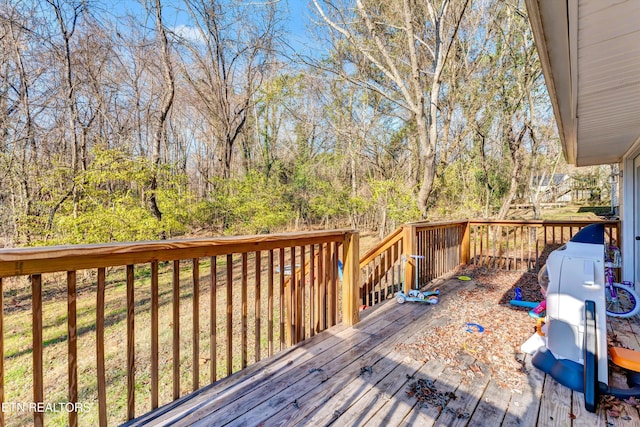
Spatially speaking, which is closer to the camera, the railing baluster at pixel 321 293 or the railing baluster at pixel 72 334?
the railing baluster at pixel 72 334

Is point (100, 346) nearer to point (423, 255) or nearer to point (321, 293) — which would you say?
point (321, 293)

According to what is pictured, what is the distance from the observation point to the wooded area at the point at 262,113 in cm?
552

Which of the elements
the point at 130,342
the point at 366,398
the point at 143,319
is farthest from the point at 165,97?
the point at 366,398

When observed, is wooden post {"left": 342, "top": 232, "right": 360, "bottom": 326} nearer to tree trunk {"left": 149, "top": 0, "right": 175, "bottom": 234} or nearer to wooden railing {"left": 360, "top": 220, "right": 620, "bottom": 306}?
wooden railing {"left": 360, "top": 220, "right": 620, "bottom": 306}

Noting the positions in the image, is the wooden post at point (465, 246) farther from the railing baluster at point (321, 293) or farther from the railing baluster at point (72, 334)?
the railing baluster at point (72, 334)

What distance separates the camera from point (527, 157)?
10094mm

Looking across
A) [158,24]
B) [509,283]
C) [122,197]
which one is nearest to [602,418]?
[509,283]

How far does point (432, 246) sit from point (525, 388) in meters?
2.87

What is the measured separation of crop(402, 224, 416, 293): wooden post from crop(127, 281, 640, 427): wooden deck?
1.65 m

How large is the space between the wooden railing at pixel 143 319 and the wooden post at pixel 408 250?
116cm

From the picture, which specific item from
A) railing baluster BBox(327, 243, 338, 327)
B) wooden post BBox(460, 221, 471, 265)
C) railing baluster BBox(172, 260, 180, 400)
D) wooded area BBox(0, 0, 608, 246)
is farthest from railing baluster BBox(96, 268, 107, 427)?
wooden post BBox(460, 221, 471, 265)

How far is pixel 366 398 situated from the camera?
1.79m

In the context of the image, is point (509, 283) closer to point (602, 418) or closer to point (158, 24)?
point (602, 418)

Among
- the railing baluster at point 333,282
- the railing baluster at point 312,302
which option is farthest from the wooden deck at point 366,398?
the railing baluster at point 333,282
